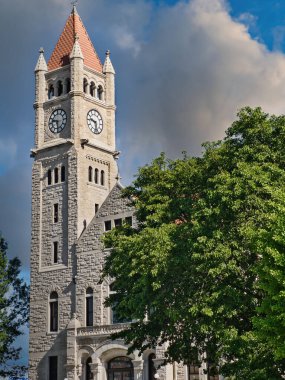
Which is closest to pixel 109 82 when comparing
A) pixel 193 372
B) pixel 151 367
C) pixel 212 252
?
pixel 151 367

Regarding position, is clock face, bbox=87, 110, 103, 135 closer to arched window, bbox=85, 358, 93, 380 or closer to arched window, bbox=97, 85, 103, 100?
arched window, bbox=97, 85, 103, 100

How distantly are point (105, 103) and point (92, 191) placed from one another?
874 cm

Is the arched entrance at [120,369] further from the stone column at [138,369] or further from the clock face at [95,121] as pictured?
the clock face at [95,121]

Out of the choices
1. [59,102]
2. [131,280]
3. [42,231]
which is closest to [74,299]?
[42,231]

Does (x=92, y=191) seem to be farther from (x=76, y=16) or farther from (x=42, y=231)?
(x=76, y=16)

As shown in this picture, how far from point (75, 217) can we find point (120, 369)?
471 inches

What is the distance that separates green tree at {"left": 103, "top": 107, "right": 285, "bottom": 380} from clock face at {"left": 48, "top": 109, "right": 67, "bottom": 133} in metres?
24.7

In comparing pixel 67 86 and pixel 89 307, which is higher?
pixel 67 86

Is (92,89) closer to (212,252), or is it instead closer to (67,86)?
(67,86)

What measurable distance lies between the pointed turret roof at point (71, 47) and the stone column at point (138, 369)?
1015 inches

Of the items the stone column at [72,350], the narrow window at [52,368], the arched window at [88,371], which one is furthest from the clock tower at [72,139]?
the arched window at [88,371]

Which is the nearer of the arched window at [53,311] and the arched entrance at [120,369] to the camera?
the arched entrance at [120,369]

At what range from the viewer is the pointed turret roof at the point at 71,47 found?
6253 cm

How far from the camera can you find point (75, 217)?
5619cm
